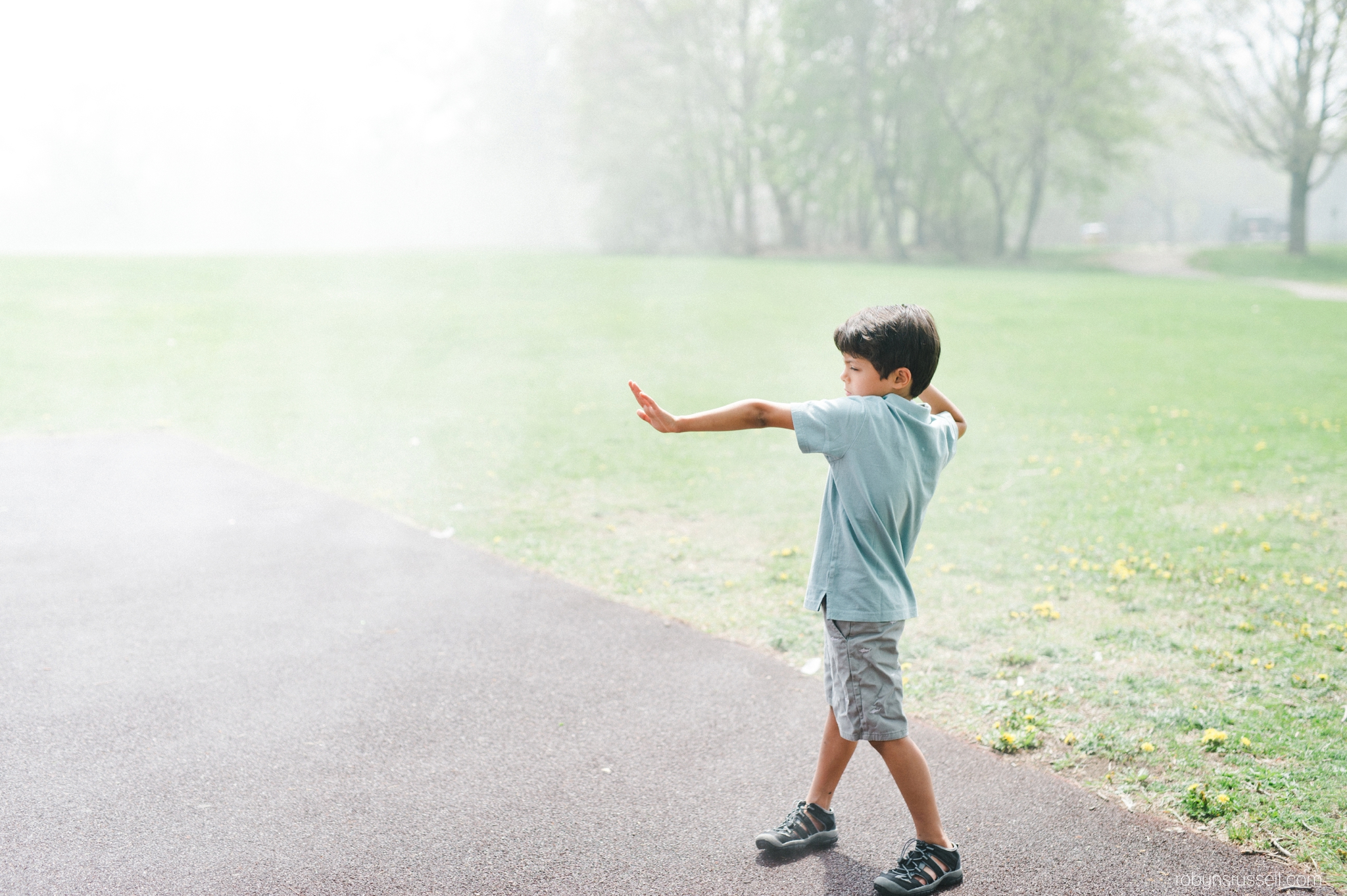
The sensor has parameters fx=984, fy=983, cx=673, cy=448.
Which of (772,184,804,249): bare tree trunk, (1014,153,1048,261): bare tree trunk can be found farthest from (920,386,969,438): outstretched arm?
(772,184,804,249): bare tree trunk

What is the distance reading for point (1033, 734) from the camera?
369 centimetres

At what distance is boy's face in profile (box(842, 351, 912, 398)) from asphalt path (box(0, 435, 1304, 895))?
1.42 m

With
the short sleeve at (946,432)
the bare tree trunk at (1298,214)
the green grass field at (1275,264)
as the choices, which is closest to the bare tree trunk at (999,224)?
the green grass field at (1275,264)

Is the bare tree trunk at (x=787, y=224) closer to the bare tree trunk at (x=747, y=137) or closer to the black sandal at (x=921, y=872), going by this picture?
the bare tree trunk at (x=747, y=137)

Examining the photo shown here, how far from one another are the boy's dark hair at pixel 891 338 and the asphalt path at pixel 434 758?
59.2 inches

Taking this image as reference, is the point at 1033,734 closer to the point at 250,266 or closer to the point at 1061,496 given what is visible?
the point at 1061,496

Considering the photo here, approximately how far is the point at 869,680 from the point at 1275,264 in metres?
37.8

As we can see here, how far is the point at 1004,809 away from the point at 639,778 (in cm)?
122

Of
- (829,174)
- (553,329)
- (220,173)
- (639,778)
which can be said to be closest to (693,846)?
(639,778)

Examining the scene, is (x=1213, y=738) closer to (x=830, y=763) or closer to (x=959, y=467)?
(x=830, y=763)

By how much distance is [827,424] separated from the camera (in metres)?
2.63

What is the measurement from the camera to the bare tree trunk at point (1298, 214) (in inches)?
1403

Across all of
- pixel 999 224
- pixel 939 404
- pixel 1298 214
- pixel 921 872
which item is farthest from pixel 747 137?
pixel 921 872

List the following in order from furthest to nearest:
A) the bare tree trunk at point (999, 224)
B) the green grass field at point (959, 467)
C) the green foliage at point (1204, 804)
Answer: the bare tree trunk at point (999, 224) < the green grass field at point (959, 467) < the green foliage at point (1204, 804)
